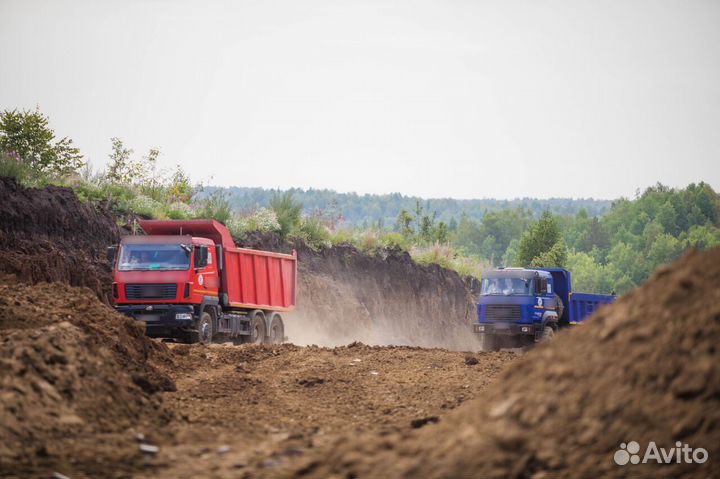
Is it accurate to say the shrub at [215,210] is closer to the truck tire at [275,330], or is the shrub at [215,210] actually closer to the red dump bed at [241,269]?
the red dump bed at [241,269]

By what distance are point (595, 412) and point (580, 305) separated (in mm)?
25113

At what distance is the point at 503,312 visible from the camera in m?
30.4

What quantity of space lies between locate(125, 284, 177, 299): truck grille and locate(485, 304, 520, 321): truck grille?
10841 mm

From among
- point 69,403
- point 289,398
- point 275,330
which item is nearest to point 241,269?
point 275,330

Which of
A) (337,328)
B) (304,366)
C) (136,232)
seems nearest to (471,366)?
(304,366)

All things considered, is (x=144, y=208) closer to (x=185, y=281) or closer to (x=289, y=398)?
(x=185, y=281)

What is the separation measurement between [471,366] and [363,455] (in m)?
13.6

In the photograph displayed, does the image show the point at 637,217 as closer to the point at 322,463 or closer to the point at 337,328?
the point at 337,328

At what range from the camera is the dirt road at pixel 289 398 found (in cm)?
1000

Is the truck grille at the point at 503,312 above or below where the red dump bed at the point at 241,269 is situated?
below

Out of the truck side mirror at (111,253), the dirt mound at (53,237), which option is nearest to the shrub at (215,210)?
the dirt mound at (53,237)

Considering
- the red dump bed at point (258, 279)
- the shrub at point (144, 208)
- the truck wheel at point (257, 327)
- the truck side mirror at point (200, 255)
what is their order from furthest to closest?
1. the shrub at point (144, 208)
2. the truck wheel at point (257, 327)
3. the red dump bed at point (258, 279)
4. the truck side mirror at point (200, 255)

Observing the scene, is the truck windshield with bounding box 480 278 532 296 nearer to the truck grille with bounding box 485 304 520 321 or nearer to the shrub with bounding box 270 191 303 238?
the truck grille with bounding box 485 304 520 321

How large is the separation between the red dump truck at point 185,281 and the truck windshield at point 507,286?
7.81 metres
